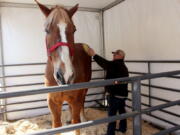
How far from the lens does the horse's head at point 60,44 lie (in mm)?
1292

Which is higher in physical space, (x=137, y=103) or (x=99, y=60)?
(x=99, y=60)

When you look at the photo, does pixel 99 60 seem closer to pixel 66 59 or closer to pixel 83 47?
pixel 83 47

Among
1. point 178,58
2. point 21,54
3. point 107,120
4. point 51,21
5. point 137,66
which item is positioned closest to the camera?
point 107,120

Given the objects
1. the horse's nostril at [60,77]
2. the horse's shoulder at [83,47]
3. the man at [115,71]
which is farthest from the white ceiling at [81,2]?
the horse's nostril at [60,77]

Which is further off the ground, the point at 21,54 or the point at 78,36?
the point at 78,36

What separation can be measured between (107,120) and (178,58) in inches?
64.6

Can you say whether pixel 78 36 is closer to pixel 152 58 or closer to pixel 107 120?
pixel 152 58

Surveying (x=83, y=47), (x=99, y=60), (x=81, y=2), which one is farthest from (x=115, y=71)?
(x=81, y=2)

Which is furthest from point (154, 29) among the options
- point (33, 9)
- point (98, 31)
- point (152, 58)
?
point (33, 9)

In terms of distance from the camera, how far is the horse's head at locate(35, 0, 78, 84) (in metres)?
1.29

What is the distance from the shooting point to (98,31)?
4.25 meters

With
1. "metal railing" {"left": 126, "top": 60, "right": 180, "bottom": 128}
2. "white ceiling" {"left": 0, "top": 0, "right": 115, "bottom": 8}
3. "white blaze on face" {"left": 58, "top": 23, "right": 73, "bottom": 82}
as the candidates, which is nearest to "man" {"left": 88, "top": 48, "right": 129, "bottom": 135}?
"metal railing" {"left": 126, "top": 60, "right": 180, "bottom": 128}

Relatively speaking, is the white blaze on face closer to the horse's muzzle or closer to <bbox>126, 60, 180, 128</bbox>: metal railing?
the horse's muzzle

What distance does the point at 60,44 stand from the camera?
4.30ft
